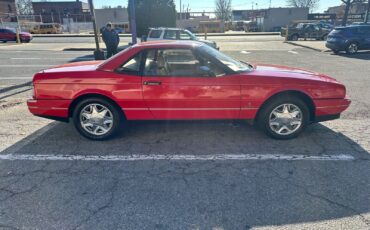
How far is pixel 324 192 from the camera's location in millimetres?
2791

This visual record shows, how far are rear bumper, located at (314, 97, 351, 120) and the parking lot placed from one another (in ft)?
1.32

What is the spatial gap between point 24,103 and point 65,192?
4.19 metres

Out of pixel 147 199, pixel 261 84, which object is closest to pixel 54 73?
pixel 147 199

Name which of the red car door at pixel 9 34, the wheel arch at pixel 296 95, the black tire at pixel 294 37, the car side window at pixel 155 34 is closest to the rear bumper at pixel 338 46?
the car side window at pixel 155 34

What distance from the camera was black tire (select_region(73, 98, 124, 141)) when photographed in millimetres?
3916

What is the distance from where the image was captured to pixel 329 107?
3.97 metres

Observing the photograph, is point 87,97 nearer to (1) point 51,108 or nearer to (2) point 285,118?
(1) point 51,108

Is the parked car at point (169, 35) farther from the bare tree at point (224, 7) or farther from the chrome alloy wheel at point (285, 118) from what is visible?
the bare tree at point (224, 7)

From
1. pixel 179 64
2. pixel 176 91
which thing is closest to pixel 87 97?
pixel 176 91

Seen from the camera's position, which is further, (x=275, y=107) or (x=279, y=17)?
(x=279, y=17)

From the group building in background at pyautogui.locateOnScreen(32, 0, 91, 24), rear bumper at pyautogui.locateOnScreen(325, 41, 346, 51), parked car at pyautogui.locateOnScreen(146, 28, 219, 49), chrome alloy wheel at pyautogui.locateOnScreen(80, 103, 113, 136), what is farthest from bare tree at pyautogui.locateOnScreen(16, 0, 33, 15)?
chrome alloy wheel at pyautogui.locateOnScreen(80, 103, 113, 136)

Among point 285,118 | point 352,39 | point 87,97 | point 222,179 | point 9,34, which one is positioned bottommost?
point 222,179

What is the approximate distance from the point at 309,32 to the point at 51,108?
92.0 ft

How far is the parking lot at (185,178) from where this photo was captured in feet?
7.98
